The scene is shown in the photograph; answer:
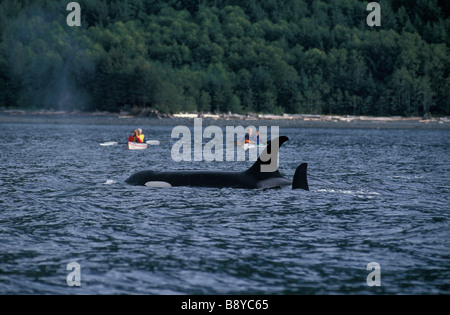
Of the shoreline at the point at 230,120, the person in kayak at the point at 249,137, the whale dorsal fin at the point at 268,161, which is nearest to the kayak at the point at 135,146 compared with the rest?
the person in kayak at the point at 249,137

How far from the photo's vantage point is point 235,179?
2517cm

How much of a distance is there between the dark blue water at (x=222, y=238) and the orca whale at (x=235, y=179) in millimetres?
569

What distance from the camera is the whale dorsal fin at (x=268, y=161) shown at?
2417cm

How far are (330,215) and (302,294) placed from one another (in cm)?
831

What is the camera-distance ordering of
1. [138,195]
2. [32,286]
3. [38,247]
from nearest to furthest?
[32,286]
[38,247]
[138,195]

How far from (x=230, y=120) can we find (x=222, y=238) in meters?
160

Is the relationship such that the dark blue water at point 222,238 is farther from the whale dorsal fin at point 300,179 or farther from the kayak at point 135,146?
the kayak at point 135,146

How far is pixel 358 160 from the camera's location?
46344 millimetres

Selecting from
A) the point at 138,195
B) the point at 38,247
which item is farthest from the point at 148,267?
the point at 138,195

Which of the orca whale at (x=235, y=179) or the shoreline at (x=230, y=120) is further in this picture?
the shoreline at (x=230, y=120)

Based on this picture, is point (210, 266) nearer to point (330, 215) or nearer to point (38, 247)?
point (38, 247)

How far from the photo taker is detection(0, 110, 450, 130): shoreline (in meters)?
161

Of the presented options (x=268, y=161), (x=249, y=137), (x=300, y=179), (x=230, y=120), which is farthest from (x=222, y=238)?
(x=230, y=120)
